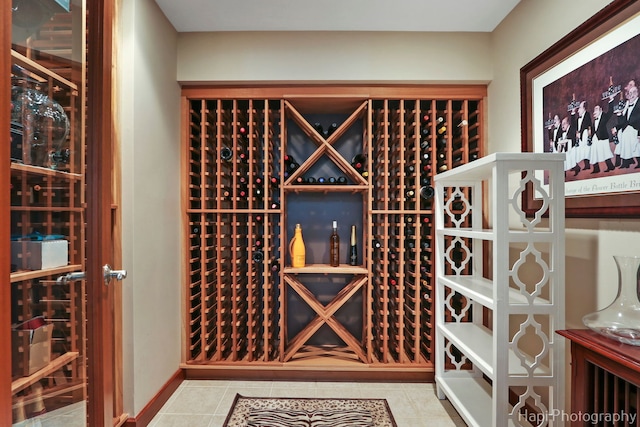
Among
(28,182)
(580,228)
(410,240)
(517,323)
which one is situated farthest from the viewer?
(410,240)

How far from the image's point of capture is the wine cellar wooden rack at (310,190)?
80.2 inches

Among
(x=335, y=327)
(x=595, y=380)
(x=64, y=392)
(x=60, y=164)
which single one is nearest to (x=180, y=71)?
(x=60, y=164)

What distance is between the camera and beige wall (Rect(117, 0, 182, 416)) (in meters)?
1.55

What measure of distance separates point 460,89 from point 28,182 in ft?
7.39

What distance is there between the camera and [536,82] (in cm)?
159

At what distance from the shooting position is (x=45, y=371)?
33.5 inches

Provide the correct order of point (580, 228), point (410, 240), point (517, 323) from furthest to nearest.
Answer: point (410, 240)
point (517, 323)
point (580, 228)

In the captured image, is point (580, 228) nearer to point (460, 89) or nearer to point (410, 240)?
point (410, 240)

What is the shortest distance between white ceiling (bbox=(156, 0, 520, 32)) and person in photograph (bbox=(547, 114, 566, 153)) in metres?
0.79

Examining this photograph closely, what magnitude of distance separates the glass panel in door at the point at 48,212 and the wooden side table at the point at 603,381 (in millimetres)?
1495

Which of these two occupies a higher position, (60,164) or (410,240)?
(60,164)

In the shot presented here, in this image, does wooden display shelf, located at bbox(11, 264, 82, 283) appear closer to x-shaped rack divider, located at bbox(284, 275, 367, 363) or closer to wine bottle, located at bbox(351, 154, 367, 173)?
x-shaped rack divider, located at bbox(284, 275, 367, 363)

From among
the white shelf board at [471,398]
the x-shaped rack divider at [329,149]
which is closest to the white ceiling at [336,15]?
the x-shaped rack divider at [329,149]

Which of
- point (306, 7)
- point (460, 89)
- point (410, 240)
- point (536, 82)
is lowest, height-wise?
point (410, 240)
